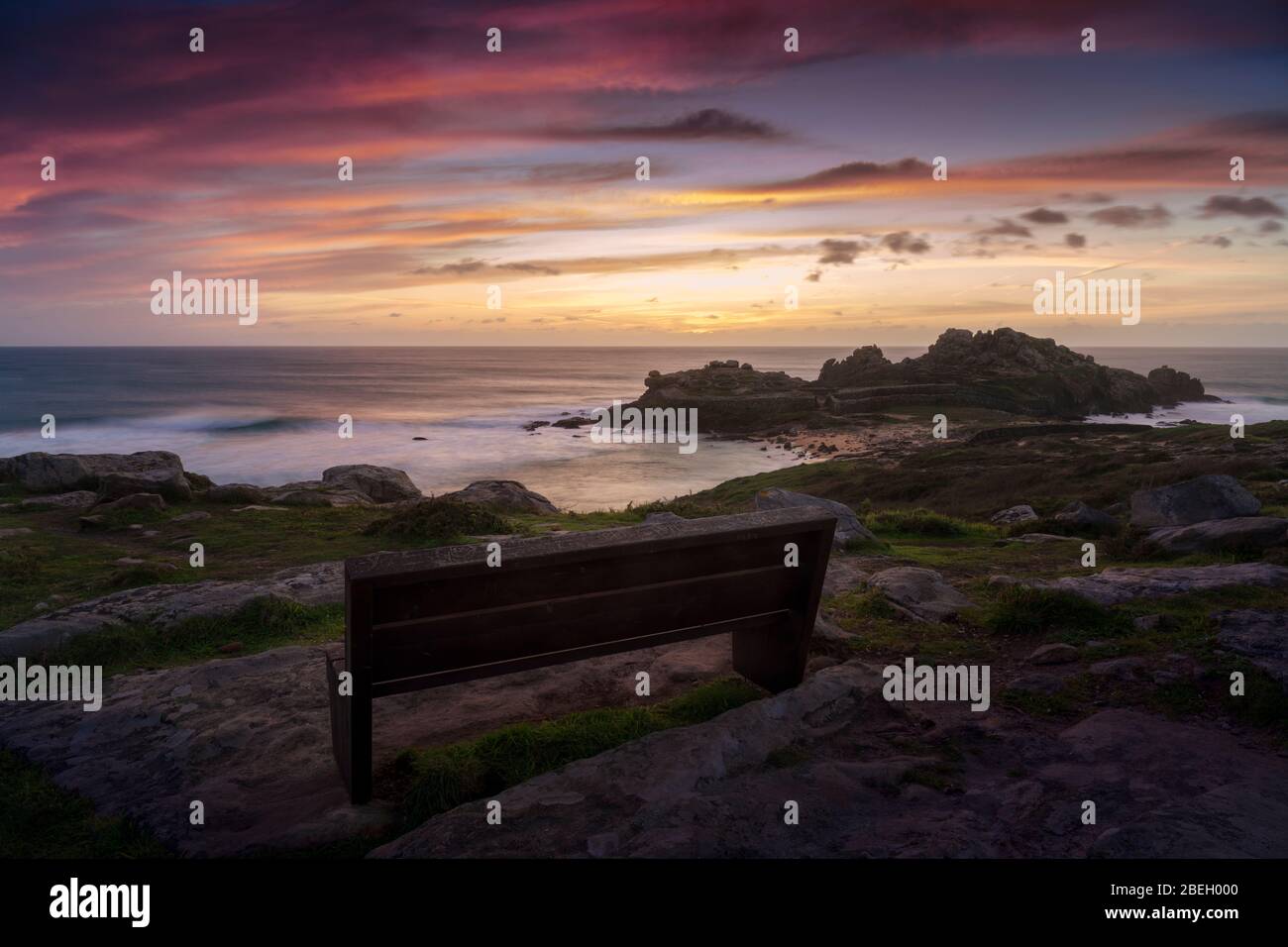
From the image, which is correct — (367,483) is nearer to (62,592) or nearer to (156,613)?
(62,592)

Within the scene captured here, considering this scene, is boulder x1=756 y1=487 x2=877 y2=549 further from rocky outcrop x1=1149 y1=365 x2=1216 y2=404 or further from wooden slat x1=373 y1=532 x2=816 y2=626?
rocky outcrop x1=1149 y1=365 x2=1216 y2=404

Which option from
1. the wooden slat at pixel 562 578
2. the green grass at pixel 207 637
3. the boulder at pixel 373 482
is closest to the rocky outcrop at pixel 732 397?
the boulder at pixel 373 482

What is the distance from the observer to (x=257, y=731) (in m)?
4.93

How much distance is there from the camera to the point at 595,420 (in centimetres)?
6638

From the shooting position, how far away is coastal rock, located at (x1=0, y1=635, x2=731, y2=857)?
3930 mm

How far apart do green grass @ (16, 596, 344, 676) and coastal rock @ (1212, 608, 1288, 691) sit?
24.3 ft

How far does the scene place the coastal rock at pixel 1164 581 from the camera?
666 centimetres

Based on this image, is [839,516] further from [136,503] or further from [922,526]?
[136,503]

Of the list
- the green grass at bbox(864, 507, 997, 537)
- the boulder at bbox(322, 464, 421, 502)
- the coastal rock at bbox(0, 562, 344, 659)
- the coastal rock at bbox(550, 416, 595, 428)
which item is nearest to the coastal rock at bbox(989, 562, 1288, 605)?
the green grass at bbox(864, 507, 997, 537)

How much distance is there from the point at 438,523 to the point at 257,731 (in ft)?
20.3

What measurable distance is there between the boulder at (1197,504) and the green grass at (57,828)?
40.2 ft

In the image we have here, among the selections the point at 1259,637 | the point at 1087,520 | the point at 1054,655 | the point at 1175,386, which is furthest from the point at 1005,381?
the point at 1054,655

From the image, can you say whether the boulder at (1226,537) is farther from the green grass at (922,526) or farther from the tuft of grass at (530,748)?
the tuft of grass at (530,748)
